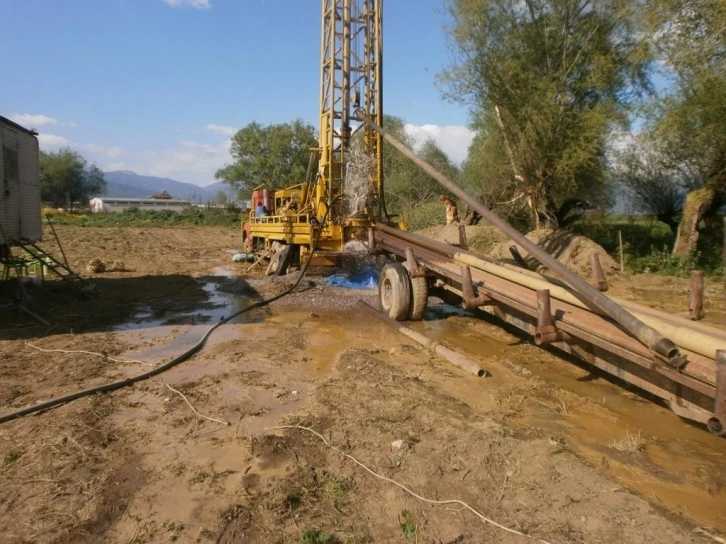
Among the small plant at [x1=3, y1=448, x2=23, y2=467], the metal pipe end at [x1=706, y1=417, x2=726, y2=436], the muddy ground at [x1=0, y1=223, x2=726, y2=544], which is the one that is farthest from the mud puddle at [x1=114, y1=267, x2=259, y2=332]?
the metal pipe end at [x1=706, y1=417, x2=726, y2=436]

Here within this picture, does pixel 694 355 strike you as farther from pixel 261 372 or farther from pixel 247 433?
pixel 261 372

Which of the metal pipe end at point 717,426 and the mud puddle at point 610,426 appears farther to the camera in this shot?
the mud puddle at point 610,426

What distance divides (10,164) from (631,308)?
37.1ft

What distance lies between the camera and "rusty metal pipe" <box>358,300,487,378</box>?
5.67 m

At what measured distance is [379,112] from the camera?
40.5 feet

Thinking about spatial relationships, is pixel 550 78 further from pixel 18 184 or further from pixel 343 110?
pixel 18 184

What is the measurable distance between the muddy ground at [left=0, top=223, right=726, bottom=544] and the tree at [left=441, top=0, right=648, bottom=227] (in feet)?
29.3

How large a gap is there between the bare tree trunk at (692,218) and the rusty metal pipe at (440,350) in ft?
32.5

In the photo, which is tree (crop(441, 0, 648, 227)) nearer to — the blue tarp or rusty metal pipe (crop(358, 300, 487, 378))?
the blue tarp

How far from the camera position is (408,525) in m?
3.00

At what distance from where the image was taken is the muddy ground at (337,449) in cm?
304

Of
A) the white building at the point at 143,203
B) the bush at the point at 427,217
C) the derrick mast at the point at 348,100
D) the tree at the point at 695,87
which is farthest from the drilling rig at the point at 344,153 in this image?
the white building at the point at 143,203

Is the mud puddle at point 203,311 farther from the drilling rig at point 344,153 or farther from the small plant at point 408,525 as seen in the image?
the small plant at point 408,525

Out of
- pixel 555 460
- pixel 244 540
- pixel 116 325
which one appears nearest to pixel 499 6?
pixel 116 325
